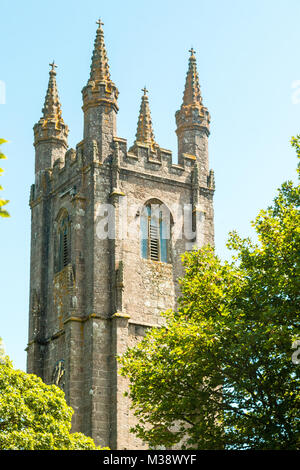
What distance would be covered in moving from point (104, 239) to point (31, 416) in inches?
602

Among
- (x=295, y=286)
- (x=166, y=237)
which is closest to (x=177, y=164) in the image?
(x=166, y=237)

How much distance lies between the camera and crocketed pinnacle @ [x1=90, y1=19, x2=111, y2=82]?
54375 mm

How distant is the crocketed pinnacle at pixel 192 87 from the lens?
58.1 m

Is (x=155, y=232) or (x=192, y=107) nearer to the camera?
(x=155, y=232)

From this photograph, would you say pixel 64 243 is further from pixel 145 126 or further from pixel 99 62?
pixel 145 126

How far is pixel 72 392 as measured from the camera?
47719 millimetres

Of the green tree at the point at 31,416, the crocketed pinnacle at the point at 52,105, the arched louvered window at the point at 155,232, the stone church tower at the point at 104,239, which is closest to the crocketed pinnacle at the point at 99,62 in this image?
the stone church tower at the point at 104,239

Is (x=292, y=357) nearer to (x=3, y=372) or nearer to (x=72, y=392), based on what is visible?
→ (x=3, y=372)

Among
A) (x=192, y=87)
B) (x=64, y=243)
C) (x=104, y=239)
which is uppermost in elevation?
(x=192, y=87)

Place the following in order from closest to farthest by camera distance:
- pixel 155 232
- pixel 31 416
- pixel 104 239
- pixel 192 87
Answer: pixel 31 416 < pixel 104 239 < pixel 155 232 < pixel 192 87

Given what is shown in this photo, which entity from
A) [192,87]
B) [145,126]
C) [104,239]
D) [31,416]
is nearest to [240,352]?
[31,416]

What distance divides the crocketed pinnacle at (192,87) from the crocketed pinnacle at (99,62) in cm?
548

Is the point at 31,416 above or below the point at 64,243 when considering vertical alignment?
below

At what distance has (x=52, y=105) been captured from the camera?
58875 mm
